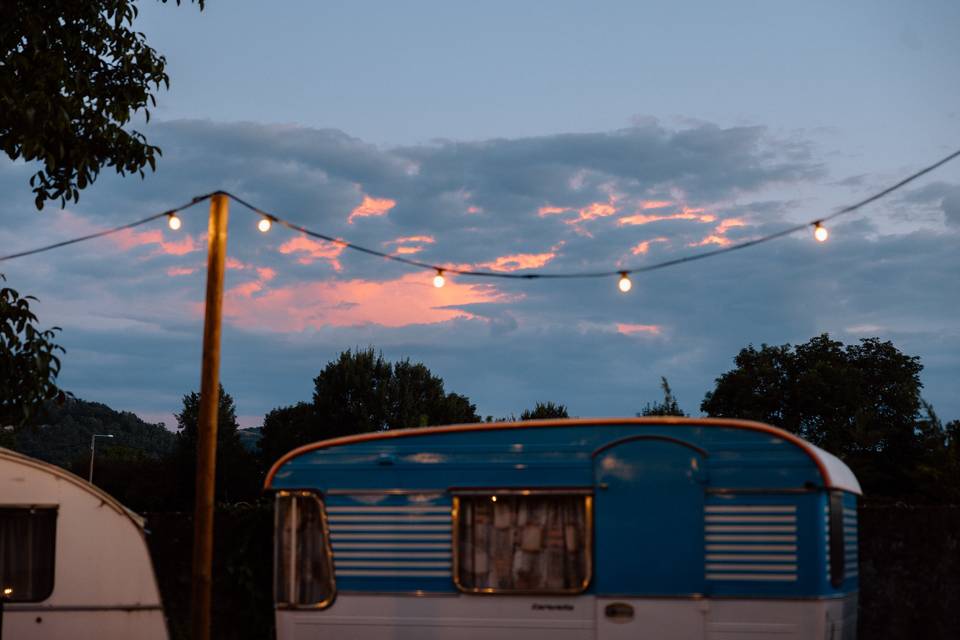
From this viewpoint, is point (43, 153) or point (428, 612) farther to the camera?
point (43, 153)

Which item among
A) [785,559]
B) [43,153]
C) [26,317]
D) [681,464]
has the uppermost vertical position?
[43,153]

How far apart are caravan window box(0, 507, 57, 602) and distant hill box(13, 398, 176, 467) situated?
302ft

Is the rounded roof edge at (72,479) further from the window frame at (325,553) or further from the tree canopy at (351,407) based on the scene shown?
the tree canopy at (351,407)

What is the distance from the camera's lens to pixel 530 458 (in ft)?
36.6

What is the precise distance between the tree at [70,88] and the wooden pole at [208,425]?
280 centimetres

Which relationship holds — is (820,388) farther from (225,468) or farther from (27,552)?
(27,552)

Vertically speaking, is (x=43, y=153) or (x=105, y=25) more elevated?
(x=105, y=25)

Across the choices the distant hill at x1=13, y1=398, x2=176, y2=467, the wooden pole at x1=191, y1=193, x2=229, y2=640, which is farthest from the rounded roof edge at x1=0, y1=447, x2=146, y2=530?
the distant hill at x1=13, y1=398, x2=176, y2=467

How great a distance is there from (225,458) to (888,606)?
185 ft

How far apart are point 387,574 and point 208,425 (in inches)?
107

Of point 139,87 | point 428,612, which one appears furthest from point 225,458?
point 428,612

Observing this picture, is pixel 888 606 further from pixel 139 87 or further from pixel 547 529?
pixel 139 87

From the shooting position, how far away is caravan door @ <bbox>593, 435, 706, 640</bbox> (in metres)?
10.5

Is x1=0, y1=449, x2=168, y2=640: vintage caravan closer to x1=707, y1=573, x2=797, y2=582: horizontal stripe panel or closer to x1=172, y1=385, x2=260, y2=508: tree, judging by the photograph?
x1=707, y1=573, x2=797, y2=582: horizontal stripe panel
